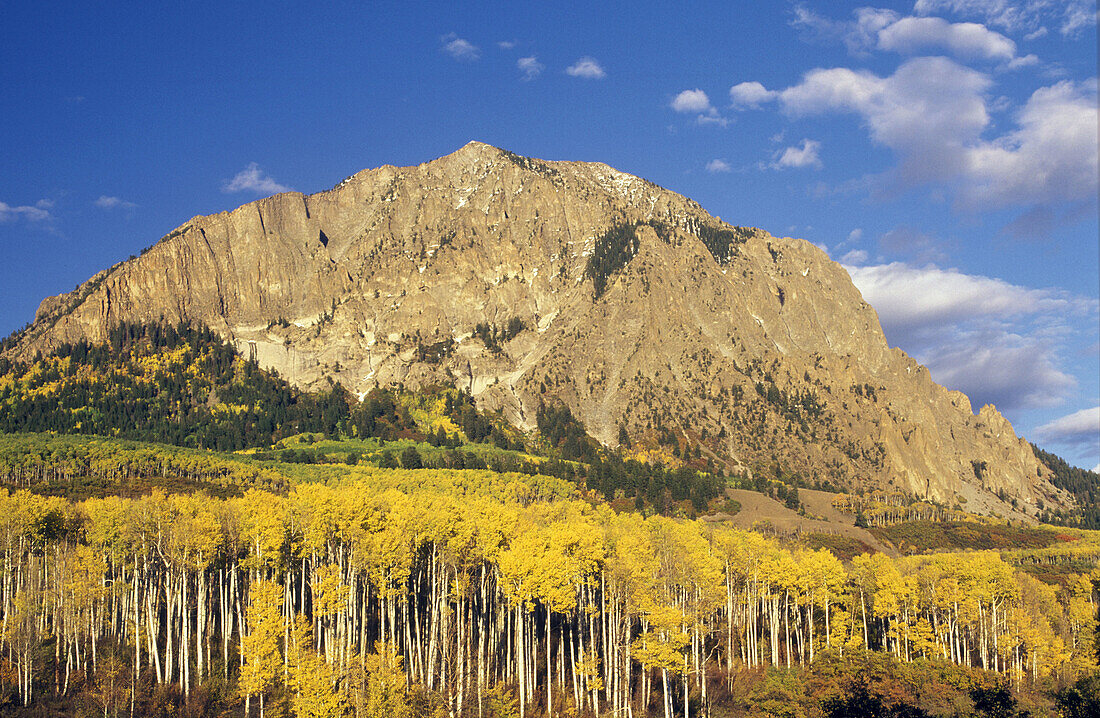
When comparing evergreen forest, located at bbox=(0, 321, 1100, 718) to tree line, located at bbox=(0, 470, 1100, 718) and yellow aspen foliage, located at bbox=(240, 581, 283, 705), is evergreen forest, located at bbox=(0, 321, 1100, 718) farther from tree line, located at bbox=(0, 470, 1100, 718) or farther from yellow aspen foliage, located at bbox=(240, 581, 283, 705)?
tree line, located at bbox=(0, 470, 1100, 718)

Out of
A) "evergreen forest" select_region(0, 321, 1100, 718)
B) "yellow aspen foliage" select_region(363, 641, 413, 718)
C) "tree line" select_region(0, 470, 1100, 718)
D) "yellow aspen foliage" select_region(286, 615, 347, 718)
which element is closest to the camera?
"yellow aspen foliage" select_region(363, 641, 413, 718)

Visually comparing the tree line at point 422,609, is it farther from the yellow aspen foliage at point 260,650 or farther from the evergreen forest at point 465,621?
the evergreen forest at point 465,621

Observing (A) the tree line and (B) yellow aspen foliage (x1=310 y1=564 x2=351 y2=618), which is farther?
(B) yellow aspen foliage (x1=310 y1=564 x2=351 y2=618)

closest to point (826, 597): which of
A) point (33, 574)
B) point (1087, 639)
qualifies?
point (1087, 639)

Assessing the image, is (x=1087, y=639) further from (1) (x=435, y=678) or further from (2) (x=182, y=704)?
(2) (x=182, y=704)

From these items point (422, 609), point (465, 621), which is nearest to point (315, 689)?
point (465, 621)

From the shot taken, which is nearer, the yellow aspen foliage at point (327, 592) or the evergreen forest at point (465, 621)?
the evergreen forest at point (465, 621)

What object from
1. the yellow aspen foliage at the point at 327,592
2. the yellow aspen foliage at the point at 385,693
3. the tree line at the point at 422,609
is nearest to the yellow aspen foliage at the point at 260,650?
the tree line at the point at 422,609

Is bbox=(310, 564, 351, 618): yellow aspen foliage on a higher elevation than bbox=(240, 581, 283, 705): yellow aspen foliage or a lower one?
higher

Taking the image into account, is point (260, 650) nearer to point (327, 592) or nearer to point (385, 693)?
point (327, 592)

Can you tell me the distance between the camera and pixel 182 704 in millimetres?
65438

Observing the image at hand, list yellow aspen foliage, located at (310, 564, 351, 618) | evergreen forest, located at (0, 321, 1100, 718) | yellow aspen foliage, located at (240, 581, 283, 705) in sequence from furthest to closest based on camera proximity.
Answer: yellow aspen foliage, located at (310, 564, 351, 618), evergreen forest, located at (0, 321, 1100, 718), yellow aspen foliage, located at (240, 581, 283, 705)

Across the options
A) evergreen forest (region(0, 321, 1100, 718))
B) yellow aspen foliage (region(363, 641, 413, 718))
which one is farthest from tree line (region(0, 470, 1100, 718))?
evergreen forest (region(0, 321, 1100, 718))

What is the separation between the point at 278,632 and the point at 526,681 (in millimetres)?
21925
